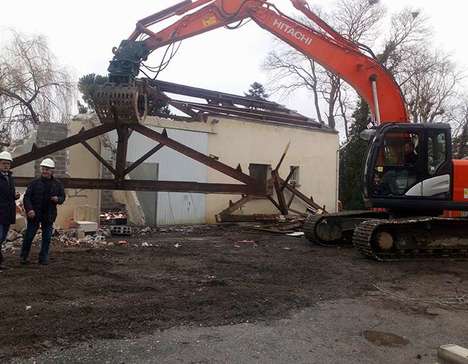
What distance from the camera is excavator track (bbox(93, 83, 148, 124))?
10.1 meters

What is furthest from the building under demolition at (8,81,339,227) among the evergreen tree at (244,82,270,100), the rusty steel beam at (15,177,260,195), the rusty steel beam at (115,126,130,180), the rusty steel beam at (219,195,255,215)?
the evergreen tree at (244,82,270,100)

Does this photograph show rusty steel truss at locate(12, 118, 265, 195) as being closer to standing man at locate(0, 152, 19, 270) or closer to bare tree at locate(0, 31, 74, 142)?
standing man at locate(0, 152, 19, 270)

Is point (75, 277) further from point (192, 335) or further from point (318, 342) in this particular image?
point (318, 342)

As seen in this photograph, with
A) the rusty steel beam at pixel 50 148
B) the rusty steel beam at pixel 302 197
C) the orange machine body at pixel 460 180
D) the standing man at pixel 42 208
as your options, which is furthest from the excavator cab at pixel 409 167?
the rusty steel beam at pixel 302 197

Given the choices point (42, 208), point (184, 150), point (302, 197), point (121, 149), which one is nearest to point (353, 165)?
point (302, 197)

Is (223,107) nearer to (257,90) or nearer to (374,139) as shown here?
(374,139)

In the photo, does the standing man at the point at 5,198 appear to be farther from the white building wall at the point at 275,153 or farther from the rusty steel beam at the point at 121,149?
the white building wall at the point at 275,153

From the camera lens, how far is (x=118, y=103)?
10125 mm

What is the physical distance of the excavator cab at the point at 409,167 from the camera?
9.65m

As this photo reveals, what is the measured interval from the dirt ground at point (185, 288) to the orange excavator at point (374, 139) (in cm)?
55

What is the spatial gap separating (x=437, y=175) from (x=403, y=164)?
652 mm

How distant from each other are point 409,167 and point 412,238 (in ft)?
4.46

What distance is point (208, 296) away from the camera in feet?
19.9

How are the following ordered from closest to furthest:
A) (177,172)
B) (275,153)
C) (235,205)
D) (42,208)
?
(42,208) → (177,172) → (235,205) → (275,153)
